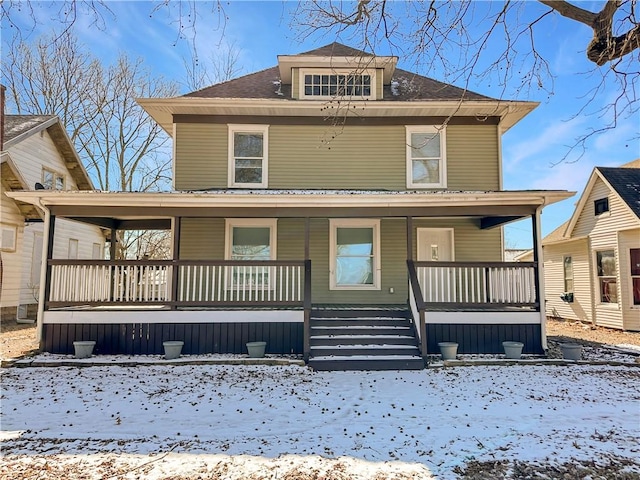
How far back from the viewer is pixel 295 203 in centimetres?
853

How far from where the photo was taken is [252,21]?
6.55 m

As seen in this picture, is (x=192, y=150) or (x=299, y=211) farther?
(x=192, y=150)

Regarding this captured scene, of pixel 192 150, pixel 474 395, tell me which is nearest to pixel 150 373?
pixel 474 395

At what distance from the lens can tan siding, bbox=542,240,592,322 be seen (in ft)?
44.9

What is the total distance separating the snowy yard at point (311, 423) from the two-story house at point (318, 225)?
135 cm

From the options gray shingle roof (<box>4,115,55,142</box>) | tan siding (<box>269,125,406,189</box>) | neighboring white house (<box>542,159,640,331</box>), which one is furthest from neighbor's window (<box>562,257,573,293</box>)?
gray shingle roof (<box>4,115,55,142</box>)

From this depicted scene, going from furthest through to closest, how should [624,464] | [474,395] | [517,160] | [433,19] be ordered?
[517,160], [474,395], [433,19], [624,464]

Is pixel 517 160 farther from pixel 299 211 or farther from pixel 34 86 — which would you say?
pixel 34 86

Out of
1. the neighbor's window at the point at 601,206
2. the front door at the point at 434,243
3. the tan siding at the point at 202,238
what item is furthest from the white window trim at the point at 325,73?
the neighbor's window at the point at 601,206

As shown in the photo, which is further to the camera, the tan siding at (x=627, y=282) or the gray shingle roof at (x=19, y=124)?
the gray shingle roof at (x=19, y=124)

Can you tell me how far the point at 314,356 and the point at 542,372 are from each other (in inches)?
163

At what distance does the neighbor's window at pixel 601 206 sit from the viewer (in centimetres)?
1277

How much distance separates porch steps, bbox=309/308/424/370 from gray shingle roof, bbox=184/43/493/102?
238 inches

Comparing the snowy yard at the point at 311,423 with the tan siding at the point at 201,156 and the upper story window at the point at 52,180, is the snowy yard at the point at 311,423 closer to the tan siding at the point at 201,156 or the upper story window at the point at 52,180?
the tan siding at the point at 201,156
